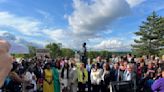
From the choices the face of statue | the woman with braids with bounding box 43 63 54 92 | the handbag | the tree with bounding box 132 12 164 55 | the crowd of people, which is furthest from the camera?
the tree with bounding box 132 12 164 55

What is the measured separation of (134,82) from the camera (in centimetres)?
1101

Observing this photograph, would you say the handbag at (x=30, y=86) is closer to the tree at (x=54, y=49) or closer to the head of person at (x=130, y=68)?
the head of person at (x=130, y=68)

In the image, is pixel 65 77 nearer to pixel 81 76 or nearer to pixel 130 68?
pixel 81 76

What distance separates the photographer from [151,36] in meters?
65.0

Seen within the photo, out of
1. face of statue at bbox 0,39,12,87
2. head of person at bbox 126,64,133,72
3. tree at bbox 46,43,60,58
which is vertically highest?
tree at bbox 46,43,60,58

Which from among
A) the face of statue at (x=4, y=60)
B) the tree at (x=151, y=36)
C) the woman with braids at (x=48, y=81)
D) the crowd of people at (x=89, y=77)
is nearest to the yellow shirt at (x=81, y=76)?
the crowd of people at (x=89, y=77)

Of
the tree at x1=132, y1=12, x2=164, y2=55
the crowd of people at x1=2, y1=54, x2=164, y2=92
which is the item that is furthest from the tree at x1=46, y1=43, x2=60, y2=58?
the crowd of people at x1=2, y1=54, x2=164, y2=92

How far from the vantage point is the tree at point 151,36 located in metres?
63.7

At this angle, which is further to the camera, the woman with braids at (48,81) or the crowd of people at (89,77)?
the woman with braids at (48,81)

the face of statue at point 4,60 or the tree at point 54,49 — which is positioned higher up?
the tree at point 54,49

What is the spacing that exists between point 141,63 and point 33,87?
557cm

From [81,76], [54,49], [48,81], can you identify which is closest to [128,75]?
[81,76]

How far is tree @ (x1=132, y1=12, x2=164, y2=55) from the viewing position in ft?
209

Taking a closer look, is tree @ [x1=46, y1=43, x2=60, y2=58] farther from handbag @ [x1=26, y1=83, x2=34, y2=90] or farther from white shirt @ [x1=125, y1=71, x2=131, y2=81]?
handbag @ [x1=26, y1=83, x2=34, y2=90]
